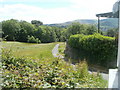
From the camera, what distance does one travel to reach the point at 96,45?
2881mm

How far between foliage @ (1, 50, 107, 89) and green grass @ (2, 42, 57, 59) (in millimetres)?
104

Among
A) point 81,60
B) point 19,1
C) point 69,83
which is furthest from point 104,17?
point 19,1

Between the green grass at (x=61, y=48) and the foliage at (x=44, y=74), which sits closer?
the foliage at (x=44, y=74)

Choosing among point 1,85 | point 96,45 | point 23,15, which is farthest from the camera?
point 23,15

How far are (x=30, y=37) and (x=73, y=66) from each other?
95cm

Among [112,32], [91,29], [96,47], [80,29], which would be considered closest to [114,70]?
[96,47]

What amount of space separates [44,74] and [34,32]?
84cm

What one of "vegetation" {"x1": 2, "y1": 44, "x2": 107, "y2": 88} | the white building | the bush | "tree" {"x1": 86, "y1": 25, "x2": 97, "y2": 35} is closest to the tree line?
the bush

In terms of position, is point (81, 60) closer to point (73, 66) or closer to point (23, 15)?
point (73, 66)

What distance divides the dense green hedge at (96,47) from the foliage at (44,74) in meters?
0.22

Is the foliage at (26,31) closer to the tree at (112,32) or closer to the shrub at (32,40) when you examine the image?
the shrub at (32,40)

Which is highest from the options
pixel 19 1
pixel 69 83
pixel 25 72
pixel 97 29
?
pixel 19 1

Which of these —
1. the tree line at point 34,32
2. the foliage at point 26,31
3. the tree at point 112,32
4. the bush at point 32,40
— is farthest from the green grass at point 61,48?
the tree at point 112,32

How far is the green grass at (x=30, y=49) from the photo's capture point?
304cm
